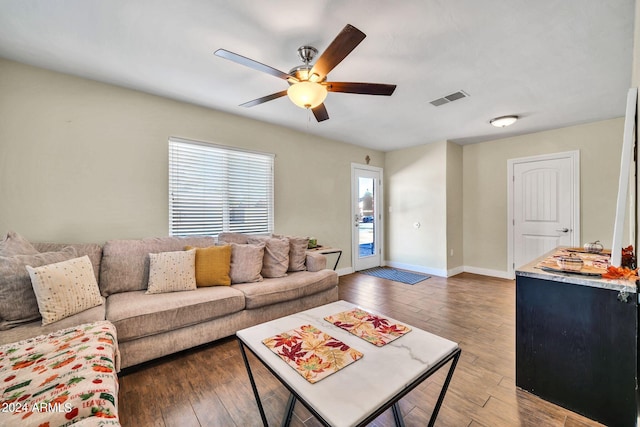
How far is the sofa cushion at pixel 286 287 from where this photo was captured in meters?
2.56

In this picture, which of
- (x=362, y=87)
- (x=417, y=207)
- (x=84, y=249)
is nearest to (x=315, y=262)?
(x=362, y=87)

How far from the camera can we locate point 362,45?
2066 millimetres

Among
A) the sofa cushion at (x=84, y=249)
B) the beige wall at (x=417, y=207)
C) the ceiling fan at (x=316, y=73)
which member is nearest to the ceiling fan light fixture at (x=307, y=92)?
the ceiling fan at (x=316, y=73)

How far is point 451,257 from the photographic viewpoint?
4926 millimetres

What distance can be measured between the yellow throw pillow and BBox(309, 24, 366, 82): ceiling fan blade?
197cm

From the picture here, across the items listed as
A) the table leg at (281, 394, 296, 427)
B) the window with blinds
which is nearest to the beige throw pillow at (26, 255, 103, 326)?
the window with blinds

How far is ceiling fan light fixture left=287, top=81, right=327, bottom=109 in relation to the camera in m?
1.87

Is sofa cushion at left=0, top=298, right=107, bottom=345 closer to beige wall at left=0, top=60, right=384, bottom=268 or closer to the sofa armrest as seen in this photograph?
beige wall at left=0, top=60, right=384, bottom=268

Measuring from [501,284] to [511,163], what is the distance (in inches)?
84.7

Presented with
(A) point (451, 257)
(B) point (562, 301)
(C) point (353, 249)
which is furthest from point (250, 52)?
(A) point (451, 257)

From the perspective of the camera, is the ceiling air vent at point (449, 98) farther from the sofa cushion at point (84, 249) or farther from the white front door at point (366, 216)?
the sofa cushion at point (84, 249)

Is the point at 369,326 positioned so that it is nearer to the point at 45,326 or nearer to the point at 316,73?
the point at 316,73

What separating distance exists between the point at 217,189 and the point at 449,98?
3.13 meters

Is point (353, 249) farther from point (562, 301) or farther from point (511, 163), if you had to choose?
point (562, 301)
